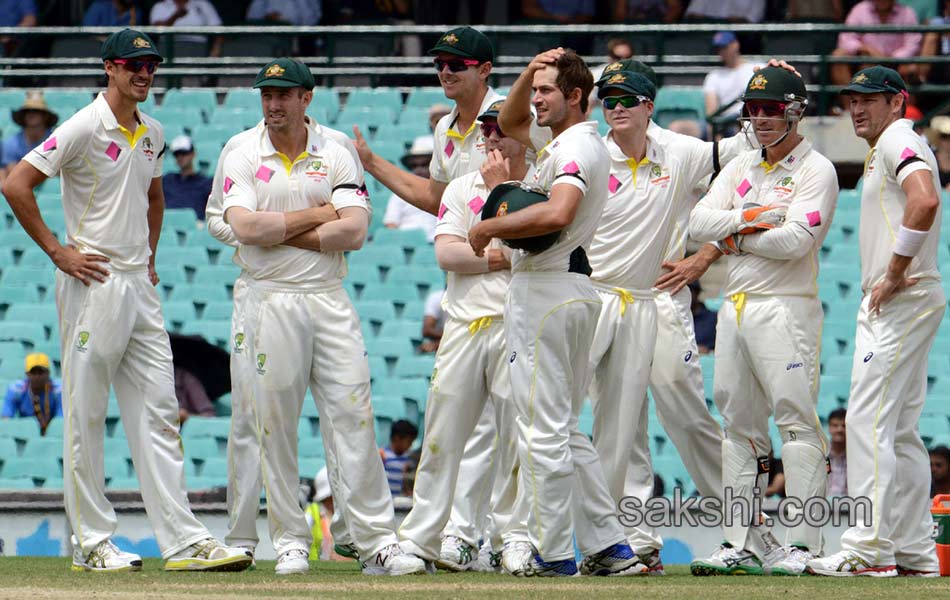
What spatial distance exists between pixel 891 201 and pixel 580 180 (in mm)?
1632

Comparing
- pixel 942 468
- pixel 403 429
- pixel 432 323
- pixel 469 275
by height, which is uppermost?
pixel 469 275

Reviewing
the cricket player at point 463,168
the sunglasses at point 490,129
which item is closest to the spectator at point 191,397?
the cricket player at point 463,168

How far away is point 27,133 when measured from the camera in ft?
53.9

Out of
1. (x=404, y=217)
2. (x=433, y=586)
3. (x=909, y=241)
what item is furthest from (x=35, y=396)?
(x=909, y=241)

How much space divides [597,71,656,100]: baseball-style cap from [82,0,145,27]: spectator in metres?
11.2

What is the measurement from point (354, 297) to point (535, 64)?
7.27m

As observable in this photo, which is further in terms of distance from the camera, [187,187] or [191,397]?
[187,187]

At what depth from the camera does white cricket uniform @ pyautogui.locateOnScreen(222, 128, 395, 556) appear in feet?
26.8

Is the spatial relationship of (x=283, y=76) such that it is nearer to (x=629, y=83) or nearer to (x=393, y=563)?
(x=629, y=83)

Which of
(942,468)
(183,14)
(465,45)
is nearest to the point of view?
(465,45)

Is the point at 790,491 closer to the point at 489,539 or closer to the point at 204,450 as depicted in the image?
the point at 489,539

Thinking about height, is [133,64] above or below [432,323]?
above

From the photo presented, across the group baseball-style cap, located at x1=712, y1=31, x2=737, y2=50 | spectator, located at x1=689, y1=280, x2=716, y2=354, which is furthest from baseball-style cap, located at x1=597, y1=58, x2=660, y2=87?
baseball-style cap, located at x1=712, y1=31, x2=737, y2=50

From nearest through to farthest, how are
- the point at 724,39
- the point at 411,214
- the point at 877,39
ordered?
the point at 411,214
the point at 724,39
the point at 877,39
